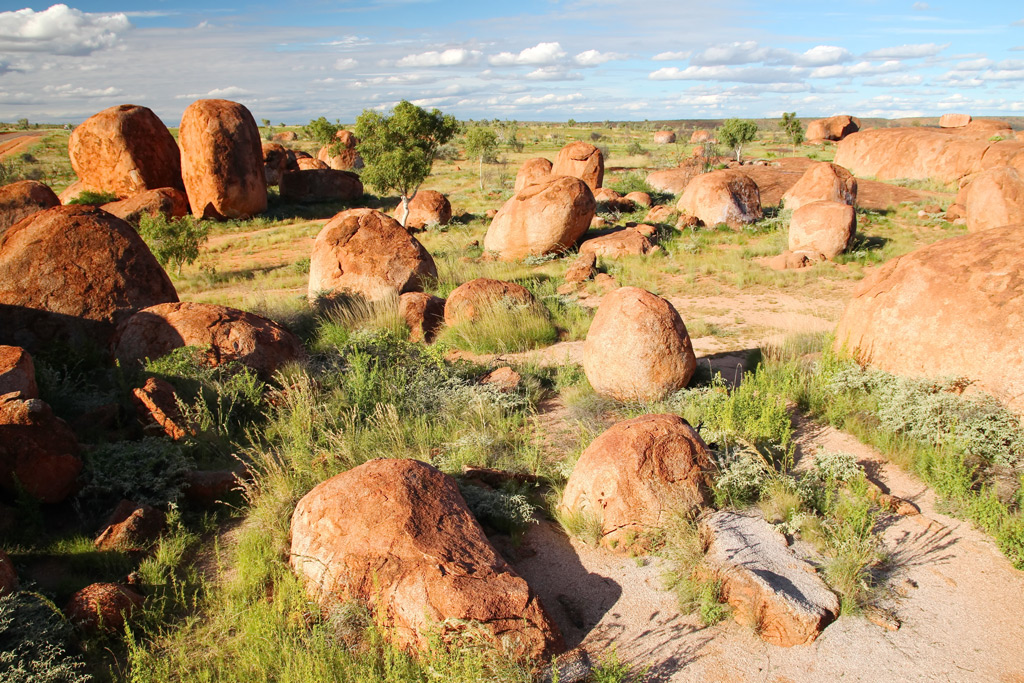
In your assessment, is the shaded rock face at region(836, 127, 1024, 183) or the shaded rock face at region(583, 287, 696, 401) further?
the shaded rock face at region(836, 127, 1024, 183)

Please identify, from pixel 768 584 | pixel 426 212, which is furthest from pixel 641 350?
pixel 426 212

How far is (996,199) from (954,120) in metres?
24.9

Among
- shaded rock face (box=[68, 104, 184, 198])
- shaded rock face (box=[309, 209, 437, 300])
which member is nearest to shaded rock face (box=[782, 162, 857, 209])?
shaded rock face (box=[309, 209, 437, 300])

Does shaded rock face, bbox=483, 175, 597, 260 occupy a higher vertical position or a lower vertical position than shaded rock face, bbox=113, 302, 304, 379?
higher

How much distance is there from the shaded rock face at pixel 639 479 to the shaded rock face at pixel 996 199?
13.6m

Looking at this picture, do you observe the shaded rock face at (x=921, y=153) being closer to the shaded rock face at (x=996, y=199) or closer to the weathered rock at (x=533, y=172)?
the shaded rock face at (x=996, y=199)

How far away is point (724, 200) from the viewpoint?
16531 mm

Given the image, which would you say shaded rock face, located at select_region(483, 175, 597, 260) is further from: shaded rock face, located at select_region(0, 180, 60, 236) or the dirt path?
the dirt path

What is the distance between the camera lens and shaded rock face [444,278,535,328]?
8.68 metres

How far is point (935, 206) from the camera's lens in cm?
1788

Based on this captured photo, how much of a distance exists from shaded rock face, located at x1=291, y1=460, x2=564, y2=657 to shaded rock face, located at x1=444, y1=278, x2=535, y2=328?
487 cm

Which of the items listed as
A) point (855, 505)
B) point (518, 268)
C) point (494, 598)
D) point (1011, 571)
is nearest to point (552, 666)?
point (494, 598)

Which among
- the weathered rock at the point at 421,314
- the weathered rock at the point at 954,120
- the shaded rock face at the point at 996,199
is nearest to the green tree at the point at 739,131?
the weathered rock at the point at 954,120

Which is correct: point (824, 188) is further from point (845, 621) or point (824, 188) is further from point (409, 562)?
point (409, 562)
